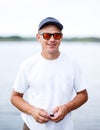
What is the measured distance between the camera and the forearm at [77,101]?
3516 millimetres

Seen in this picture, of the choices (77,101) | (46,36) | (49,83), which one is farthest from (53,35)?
(77,101)

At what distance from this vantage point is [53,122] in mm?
3541

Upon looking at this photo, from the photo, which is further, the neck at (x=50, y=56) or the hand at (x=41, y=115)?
the neck at (x=50, y=56)

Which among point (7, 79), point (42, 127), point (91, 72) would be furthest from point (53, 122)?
point (91, 72)

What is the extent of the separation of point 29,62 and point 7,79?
8579 mm

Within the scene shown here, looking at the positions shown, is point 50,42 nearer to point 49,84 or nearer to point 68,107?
point 49,84

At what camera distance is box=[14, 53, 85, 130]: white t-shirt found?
350 centimetres

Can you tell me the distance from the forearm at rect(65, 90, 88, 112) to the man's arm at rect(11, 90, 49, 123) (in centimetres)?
17

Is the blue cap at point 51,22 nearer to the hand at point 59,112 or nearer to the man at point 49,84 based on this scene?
the man at point 49,84

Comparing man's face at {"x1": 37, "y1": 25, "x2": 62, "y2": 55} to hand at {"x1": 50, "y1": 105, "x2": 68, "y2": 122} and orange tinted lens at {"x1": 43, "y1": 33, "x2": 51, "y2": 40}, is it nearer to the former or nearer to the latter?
orange tinted lens at {"x1": 43, "y1": 33, "x2": 51, "y2": 40}

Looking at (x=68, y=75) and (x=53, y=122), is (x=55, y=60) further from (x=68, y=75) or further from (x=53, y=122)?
(x=53, y=122)

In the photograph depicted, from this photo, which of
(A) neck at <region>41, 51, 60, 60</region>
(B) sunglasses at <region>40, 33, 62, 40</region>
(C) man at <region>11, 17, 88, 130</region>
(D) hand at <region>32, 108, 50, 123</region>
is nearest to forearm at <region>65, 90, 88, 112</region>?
(C) man at <region>11, 17, 88, 130</region>

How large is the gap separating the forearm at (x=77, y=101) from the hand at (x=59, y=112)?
45mm

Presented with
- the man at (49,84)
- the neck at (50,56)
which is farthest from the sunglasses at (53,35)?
the neck at (50,56)
